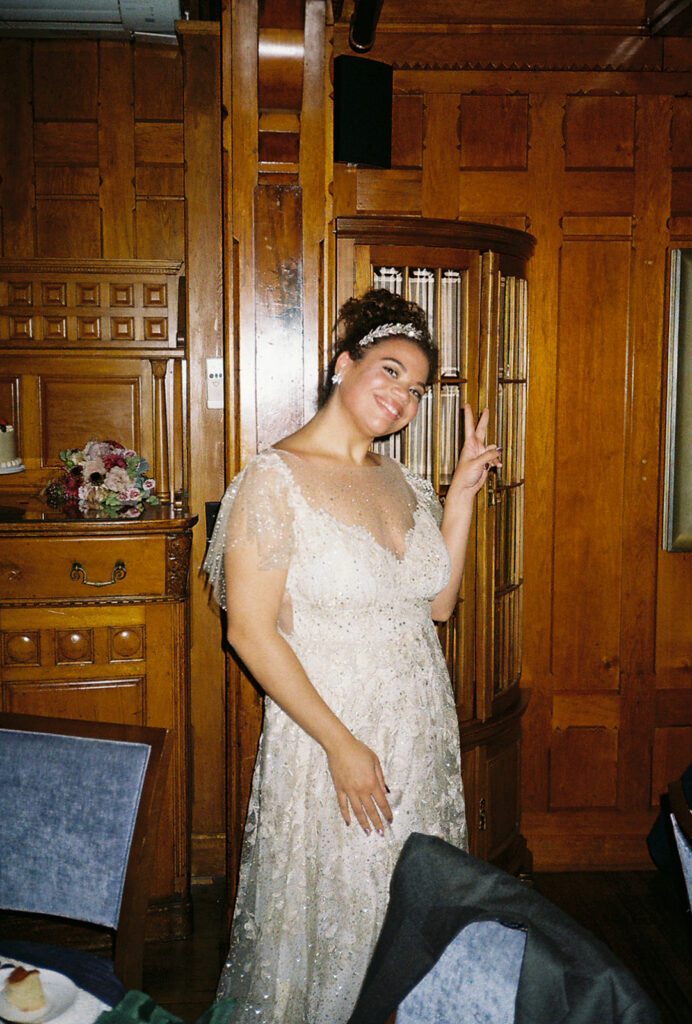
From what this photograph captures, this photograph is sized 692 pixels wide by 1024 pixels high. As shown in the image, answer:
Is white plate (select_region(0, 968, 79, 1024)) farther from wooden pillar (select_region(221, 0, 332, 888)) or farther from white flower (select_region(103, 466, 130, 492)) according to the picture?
white flower (select_region(103, 466, 130, 492))

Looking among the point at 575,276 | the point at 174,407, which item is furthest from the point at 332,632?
the point at 575,276

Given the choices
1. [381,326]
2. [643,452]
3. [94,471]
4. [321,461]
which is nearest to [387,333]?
[381,326]

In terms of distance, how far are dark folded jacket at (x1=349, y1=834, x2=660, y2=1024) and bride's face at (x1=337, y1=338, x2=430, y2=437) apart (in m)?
0.96

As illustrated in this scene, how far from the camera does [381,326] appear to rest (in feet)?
6.09

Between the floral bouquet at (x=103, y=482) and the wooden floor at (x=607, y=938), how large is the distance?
1342mm

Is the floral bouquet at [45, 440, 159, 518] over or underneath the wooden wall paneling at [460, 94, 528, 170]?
underneath

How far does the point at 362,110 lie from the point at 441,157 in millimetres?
368

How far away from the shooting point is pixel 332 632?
69.4 inches

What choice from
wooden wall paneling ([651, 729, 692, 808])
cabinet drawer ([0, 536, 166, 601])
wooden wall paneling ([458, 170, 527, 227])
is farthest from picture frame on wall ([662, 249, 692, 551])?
cabinet drawer ([0, 536, 166, 601])

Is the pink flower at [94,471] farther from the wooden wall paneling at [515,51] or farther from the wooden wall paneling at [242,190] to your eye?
the wooden wall paneling at [515,51]

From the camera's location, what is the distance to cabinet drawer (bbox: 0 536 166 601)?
263cm

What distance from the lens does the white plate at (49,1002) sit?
1084 millimetres

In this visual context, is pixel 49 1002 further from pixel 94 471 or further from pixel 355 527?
pixel 94 471

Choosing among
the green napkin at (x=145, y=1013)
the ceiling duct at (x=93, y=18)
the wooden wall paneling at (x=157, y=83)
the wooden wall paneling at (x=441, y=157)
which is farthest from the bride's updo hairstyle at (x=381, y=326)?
the wooden wall paneling at (x=157, y=83)
